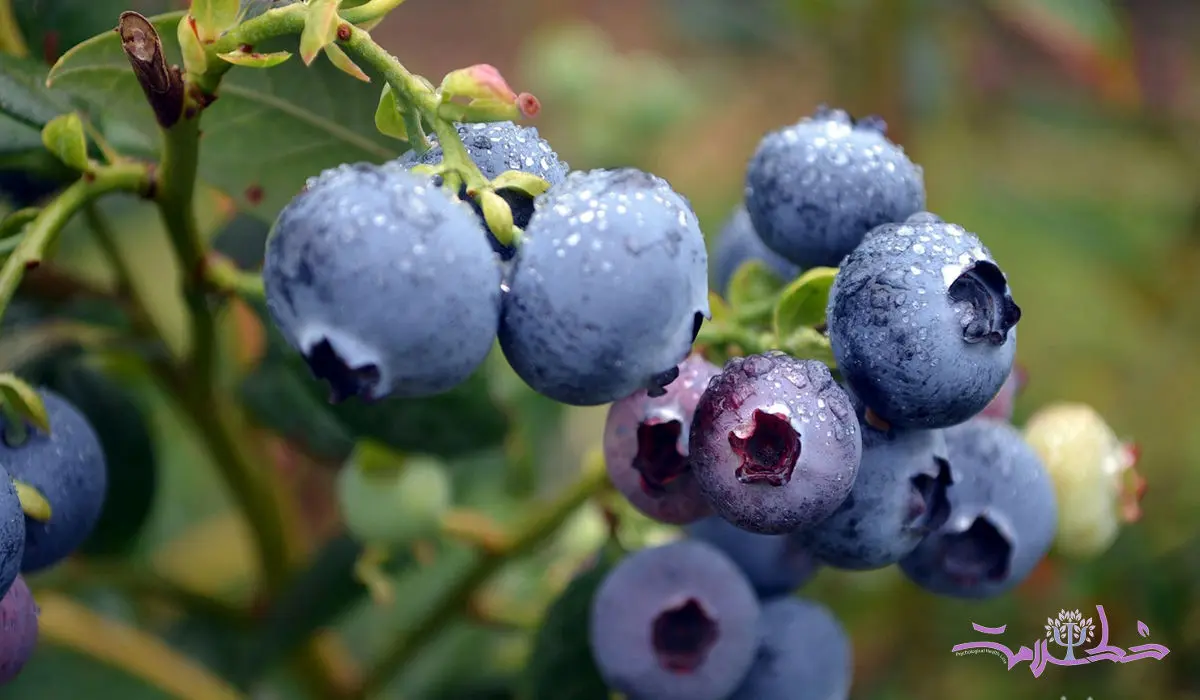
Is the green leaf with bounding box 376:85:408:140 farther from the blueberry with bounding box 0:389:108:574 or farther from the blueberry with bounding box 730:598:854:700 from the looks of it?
the blueberry with bounding box 730:598:854:700

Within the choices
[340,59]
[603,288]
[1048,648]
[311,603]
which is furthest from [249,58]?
[1048,648]

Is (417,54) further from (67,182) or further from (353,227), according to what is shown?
(353,227)

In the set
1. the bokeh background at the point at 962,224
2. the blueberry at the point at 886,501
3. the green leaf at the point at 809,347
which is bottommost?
the bokeh background at the point at 962,224

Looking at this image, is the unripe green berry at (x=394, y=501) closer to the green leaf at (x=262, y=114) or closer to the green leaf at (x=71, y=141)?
the green leaf at (x=262, y=114)

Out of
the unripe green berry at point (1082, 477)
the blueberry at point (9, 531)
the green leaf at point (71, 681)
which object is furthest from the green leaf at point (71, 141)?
the unripe green berry at point (1082, 477)

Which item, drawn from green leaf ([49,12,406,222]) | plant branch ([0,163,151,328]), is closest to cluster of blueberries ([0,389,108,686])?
plant branch ([0,163,151,328])
